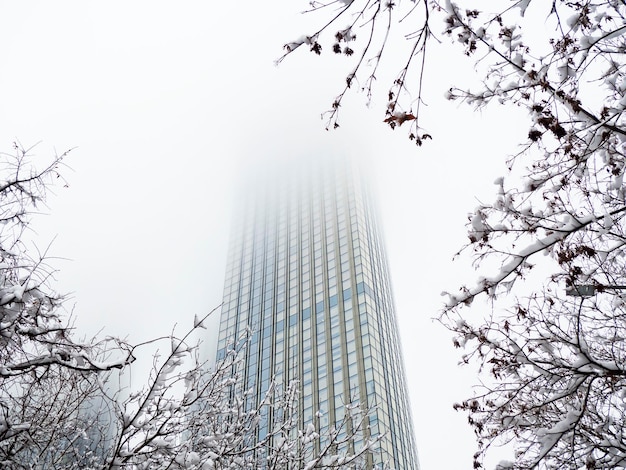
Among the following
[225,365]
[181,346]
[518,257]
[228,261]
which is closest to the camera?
[518,257]

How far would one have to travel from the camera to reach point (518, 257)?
396 cm

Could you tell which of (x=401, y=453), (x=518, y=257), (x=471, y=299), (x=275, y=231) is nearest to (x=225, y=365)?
(x=471, y=299)

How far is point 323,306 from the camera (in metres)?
67.4

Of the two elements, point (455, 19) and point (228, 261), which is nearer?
point (455, 19)

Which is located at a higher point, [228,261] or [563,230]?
[228,261]

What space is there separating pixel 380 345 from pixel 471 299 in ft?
188

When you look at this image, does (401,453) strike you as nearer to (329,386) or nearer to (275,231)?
(329,386)

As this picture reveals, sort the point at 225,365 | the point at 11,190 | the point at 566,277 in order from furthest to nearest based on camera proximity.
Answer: the point at 225,365, the point at 11,190, the point at 566,277

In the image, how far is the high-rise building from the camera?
177 feet

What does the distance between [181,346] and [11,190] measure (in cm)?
269

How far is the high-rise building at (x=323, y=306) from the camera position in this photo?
53.8 metres

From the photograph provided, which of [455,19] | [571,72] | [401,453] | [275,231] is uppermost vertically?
[275,231]

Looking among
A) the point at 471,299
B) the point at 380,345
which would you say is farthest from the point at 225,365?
the point at 380,345

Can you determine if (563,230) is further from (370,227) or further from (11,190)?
(370,227)
